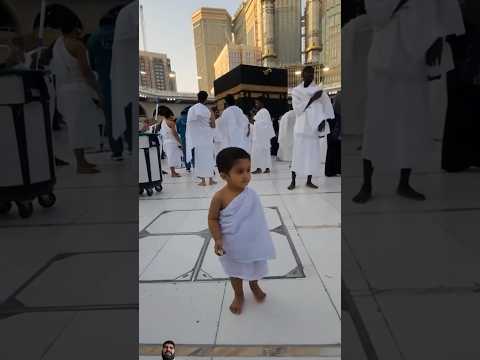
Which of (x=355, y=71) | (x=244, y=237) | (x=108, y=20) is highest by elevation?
(x=108, y=20)

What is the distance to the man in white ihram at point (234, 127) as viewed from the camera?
12.7ft

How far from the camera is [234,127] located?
403 cm

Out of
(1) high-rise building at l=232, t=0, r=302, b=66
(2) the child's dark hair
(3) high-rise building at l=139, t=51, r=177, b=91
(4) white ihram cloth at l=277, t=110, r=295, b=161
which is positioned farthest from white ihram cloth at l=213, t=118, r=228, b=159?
(3) high-rise building at l=139, t=51, r=177, b=91

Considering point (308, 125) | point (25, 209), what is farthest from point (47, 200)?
point (308, 125)

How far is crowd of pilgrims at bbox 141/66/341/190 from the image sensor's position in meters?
3.04

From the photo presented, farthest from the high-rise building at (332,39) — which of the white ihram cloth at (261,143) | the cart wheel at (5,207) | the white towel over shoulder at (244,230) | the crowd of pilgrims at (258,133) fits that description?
the white ihram cloth at (261,143)

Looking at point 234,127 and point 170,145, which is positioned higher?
point 234,127

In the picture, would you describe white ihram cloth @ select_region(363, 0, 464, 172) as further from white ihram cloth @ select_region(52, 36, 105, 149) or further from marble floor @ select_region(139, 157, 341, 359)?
marble floor @ select_region(139, 157, 341, 359)

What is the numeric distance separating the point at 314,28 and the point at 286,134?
472 cm

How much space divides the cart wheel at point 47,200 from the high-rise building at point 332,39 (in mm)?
601

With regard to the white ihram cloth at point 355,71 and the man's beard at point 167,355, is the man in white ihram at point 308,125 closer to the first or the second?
the white ihram cloth at point 355,71

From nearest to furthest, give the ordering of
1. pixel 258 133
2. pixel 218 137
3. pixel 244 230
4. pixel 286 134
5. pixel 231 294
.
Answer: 1. pixel 244 230
2. pixel 231 294
3. pixel 218 137
4. pixel 258 133
5. pixel 286 134

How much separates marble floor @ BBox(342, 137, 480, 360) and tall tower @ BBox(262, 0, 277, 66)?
0.52m

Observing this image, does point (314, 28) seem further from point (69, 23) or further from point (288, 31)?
point (69, 23)
